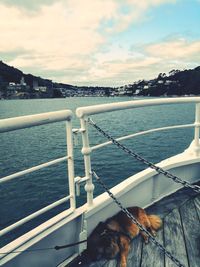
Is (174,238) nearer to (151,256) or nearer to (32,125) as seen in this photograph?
(151,256)

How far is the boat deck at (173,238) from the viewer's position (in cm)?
225

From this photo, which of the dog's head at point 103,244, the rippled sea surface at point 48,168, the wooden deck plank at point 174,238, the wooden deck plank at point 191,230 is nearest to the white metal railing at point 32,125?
the dog's head at point 103,244

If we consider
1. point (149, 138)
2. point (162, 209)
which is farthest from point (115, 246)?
point (149, 138)

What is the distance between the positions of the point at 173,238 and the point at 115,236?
603 millimetres

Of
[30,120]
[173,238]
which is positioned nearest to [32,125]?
[30,120]

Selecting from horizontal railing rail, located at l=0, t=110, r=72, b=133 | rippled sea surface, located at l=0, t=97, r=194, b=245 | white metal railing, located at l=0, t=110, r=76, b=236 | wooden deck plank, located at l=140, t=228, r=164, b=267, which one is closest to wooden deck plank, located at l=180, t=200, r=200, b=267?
wooden deck plank, located at l=140, t=228, r=164, b=267

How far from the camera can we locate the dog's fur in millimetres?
2328

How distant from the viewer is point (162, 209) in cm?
310

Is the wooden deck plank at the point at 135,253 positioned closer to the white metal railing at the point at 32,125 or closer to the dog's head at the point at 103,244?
the dog's head at the point at 103,244

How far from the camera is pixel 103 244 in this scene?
2379mm

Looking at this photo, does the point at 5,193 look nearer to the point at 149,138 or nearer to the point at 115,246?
the point at 115,246

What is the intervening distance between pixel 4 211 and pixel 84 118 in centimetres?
874

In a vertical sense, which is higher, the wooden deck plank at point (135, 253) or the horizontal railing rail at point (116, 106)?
the horizontal railing rail at point (116, 106)

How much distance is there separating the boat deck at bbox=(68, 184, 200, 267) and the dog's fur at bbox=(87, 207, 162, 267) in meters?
0.06
